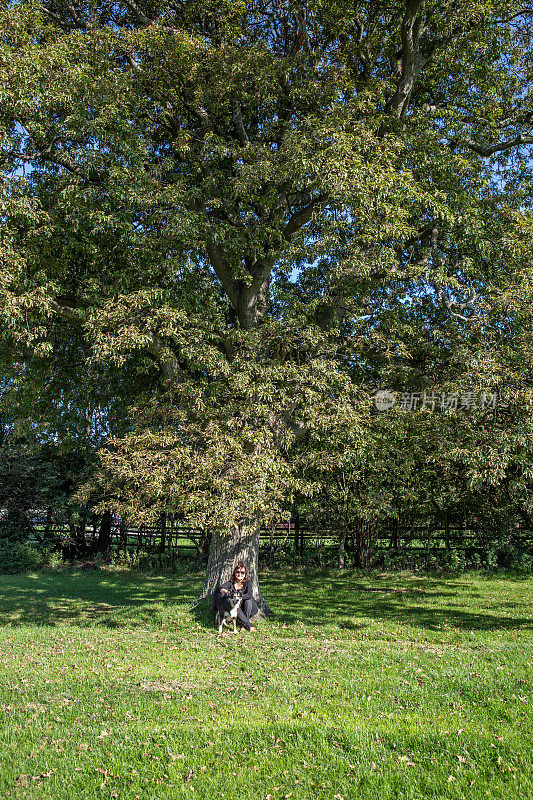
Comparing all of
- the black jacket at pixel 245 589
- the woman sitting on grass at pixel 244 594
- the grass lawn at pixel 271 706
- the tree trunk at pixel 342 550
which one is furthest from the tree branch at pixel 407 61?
the tree trunk at pixel 342 550

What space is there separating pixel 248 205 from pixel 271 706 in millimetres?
9495

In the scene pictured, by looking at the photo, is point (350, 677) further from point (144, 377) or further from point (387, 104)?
point (387, 104)

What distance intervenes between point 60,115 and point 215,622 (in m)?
9.68

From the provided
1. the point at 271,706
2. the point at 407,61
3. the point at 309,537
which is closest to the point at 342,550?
the point at 309,537

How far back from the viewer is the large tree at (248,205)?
32.2ft

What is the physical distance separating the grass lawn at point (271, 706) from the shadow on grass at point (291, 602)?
0.38 feet

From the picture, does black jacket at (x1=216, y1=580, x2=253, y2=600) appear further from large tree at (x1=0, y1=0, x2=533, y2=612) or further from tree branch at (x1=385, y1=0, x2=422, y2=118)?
tree branch at (x1=385, y1=0, x2=422, y2=118)

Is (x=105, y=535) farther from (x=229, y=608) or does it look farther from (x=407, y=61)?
(x=407, y=61)

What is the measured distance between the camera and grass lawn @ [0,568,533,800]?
173 inches

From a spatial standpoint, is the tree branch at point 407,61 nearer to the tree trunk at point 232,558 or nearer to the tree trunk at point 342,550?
the tree trunk at point 232,558

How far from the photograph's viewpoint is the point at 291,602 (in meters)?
13.2

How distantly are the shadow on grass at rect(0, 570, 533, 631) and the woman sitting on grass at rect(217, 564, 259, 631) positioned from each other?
0.69m

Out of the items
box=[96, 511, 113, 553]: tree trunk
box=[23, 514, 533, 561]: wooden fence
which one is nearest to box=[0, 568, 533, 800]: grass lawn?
box=[23, 514, 533, 561]: wooden fence

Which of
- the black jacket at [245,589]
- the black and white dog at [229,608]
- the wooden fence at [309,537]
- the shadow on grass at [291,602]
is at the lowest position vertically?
the shadow on grass at [291,602]
